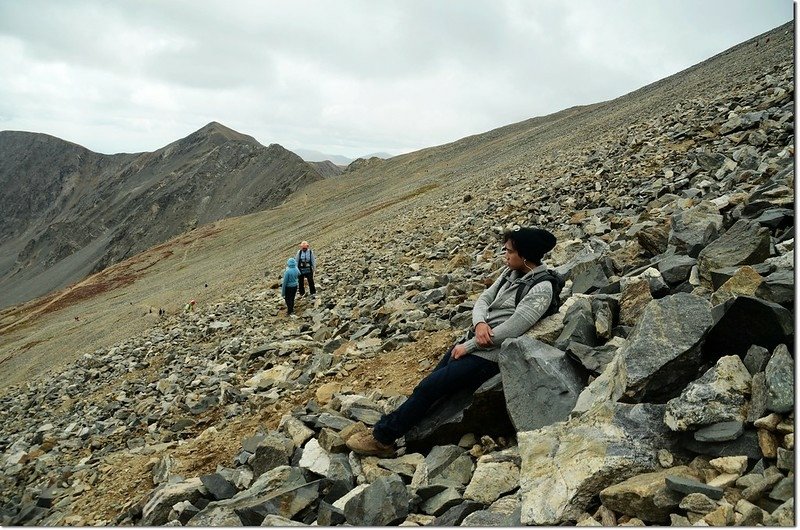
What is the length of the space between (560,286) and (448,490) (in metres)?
2.78

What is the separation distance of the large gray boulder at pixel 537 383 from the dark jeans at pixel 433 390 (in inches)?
16.7

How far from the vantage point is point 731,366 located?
3600 millimetres

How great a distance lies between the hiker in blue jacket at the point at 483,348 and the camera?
5.50 metres

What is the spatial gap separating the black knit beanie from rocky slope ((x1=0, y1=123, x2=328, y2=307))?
277 ft

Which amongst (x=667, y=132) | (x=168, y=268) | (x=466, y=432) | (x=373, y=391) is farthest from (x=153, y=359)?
(x=168, y=268)

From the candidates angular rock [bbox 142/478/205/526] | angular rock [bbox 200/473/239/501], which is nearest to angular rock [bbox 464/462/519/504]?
angular rock [bbox 200/473/239/501]

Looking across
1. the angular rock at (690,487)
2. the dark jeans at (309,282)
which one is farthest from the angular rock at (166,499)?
the dark jeans at (309,282)

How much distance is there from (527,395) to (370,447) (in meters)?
1.92

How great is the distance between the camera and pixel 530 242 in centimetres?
584

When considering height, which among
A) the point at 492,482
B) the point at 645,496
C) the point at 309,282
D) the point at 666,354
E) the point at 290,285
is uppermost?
the point at 666,354

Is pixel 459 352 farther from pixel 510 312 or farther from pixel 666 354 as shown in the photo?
pixel 666 354

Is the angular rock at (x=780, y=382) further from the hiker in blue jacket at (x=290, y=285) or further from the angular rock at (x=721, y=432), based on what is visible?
the hiker in blue jacket at (x=290, y=285)

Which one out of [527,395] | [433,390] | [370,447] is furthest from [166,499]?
[527,395]

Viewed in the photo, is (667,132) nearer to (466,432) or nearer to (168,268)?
(466,432)
